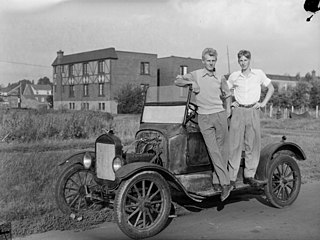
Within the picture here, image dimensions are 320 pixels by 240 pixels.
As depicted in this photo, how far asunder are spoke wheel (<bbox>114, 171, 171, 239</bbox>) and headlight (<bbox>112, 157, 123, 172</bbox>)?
0.31 meters

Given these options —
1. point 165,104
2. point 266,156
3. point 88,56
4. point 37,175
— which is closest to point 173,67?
point 165,104

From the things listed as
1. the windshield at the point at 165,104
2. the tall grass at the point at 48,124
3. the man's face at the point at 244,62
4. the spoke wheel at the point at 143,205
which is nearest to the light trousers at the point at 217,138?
the windshield at the point at 165,104

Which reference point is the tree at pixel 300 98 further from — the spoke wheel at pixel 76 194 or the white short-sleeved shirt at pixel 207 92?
the spoke wheel at pixel 76 194

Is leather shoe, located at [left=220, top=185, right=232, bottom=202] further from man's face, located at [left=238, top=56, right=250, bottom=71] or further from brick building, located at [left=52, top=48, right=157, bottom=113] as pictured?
brick building, located at [left=52, top=48, right=157, bottom=113]

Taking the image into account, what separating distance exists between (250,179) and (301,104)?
16.3 meters

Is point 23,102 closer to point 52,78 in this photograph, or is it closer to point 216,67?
point 52,78

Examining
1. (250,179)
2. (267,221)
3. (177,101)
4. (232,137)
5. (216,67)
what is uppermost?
(216,67)

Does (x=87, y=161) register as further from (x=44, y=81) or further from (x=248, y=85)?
(x=248, y=85)

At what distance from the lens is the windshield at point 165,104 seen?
5508 mm

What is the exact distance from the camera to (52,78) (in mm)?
6137

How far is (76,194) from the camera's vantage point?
5480 millimetres

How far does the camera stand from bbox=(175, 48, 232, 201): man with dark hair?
5.29 meters

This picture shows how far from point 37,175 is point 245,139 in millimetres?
3507

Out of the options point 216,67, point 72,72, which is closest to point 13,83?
point 72,72
